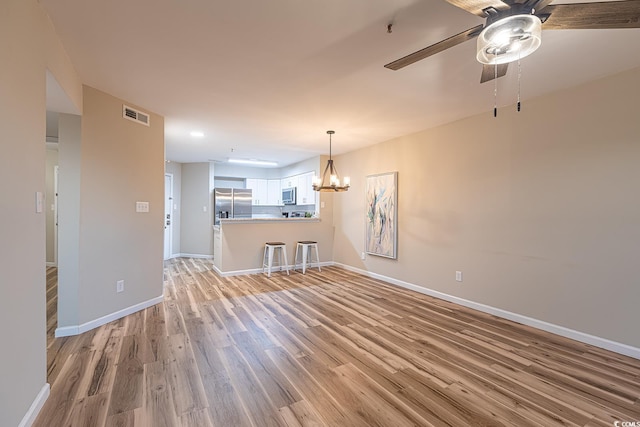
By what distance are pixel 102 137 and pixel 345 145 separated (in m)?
3.74

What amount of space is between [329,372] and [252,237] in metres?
3.67

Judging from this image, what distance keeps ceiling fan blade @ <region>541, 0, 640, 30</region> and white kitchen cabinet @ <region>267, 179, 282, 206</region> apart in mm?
7326

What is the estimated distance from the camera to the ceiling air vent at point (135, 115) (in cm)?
324

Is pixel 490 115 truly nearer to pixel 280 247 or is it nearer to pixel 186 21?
pixel 186 21

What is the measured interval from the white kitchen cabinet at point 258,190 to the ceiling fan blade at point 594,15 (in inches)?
290

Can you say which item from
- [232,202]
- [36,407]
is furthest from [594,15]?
[232,202]

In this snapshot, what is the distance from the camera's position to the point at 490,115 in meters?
3.47

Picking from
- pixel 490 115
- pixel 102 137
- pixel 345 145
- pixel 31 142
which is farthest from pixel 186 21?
pixel 345 145

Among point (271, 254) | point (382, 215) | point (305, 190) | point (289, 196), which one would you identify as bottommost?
point (271, 254)

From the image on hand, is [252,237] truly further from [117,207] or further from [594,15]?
[594,15]

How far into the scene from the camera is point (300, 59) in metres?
2.33

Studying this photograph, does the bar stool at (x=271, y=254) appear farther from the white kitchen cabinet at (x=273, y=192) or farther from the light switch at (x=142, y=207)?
the white kitchen cabinet at (x=273, y=192)

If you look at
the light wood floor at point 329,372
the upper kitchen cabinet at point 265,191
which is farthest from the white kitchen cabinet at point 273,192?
the light wood floor at point 329,372

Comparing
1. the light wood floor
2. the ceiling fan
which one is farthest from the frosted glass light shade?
the light wood floor
